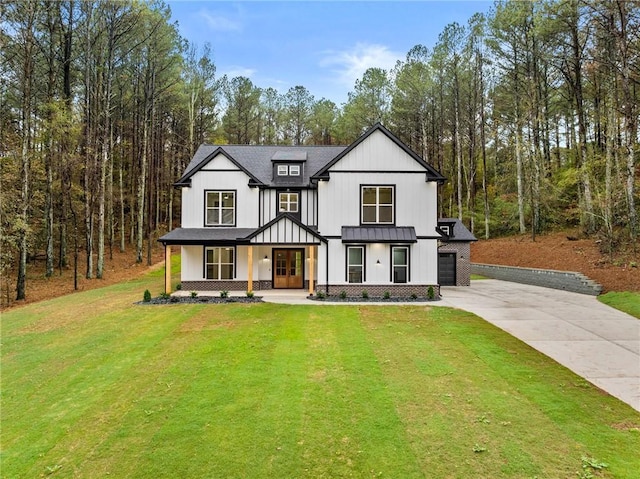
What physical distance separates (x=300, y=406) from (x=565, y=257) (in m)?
18.2

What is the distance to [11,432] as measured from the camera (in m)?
5.47

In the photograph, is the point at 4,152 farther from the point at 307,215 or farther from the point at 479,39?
the point at 479,39

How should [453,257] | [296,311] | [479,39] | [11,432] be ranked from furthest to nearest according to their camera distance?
1. [479,39]
2. [453,257]
3. [296,311]
4. [11,432]

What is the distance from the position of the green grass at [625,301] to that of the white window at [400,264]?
7.62 meters

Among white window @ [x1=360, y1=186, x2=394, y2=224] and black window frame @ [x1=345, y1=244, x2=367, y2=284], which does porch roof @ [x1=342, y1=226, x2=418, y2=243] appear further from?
black window frame @ [x1=345, y1=244, x2=367, y2=284]

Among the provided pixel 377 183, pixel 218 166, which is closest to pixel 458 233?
pixel 377 183

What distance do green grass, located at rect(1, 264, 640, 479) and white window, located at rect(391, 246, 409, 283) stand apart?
17.2 ft

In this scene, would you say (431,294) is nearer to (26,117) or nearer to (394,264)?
(394,264)

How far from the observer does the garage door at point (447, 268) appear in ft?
63.9

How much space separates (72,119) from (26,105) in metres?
2.60

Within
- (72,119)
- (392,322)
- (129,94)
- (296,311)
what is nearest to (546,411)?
(392,322)

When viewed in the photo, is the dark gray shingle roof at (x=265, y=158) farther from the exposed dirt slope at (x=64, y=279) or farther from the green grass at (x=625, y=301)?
the green grass at (x=625, y=301)

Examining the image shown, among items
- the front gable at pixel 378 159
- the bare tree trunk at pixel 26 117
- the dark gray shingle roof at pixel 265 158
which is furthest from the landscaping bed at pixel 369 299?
the bare tree trunk at pixel 26 117

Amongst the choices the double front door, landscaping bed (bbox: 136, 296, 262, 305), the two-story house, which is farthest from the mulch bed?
the double front door
